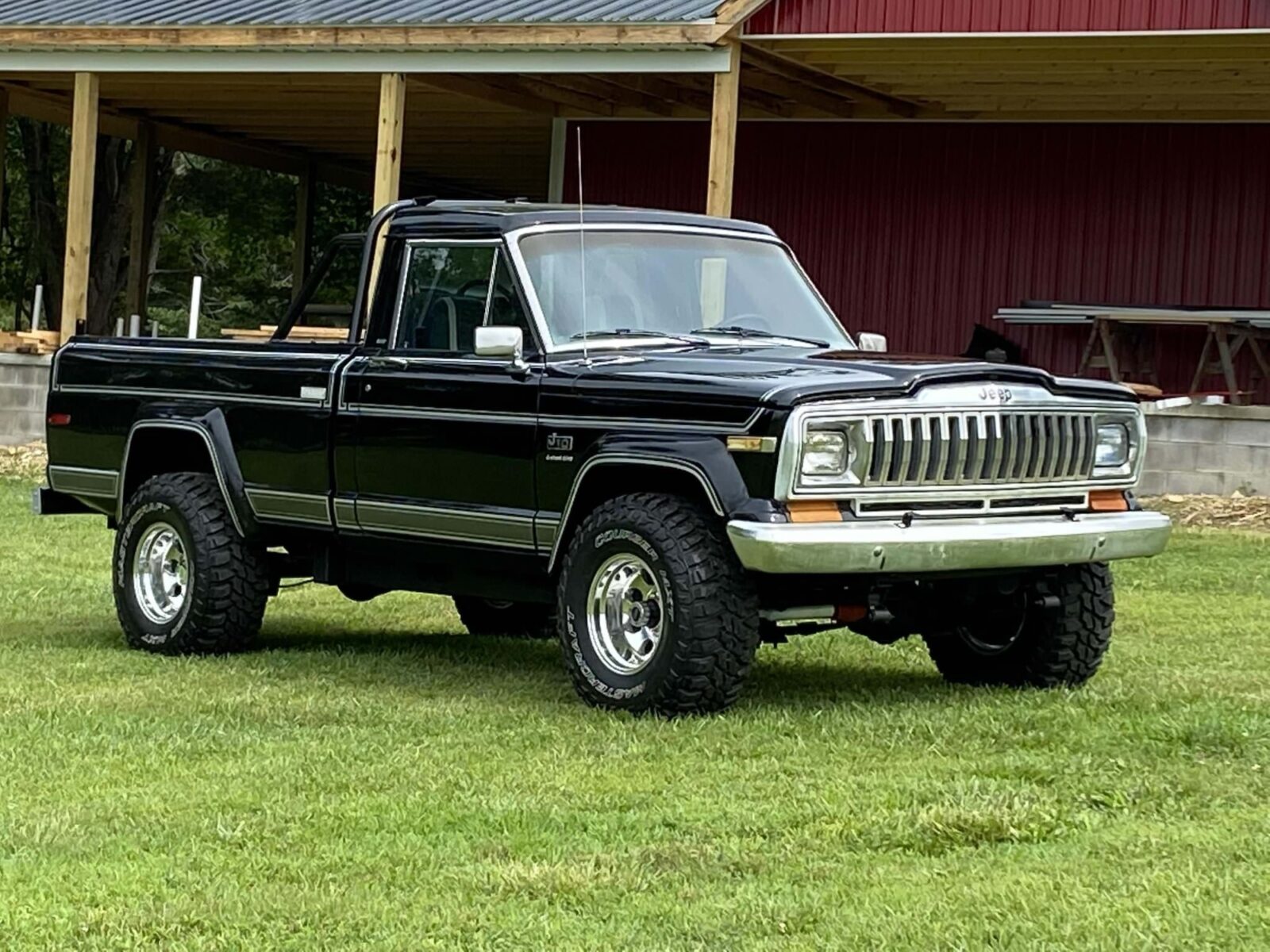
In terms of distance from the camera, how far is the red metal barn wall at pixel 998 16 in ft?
56.3

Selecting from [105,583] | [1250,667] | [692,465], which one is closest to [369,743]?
[692,465]

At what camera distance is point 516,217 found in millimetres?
9094

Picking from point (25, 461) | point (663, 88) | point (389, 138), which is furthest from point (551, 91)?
point (25, 461)

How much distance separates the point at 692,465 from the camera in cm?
790

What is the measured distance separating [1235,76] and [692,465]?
43.0 feet

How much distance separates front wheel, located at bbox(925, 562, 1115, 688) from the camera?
8859 mm

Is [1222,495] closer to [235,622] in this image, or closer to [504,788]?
[235,622]

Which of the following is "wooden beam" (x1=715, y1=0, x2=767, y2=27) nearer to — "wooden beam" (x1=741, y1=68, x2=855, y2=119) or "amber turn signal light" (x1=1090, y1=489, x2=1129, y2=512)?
"wooden beam" (x1=741, y1=68, x2=855, y2=119)

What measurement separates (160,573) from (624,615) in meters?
2.97

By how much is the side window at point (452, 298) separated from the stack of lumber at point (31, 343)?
13.4 m

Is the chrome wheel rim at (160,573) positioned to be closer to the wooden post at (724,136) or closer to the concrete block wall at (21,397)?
→ the wooden post at (724,136)

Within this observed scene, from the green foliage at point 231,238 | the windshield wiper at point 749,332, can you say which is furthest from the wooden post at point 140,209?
the windshield wiper at point 749,332

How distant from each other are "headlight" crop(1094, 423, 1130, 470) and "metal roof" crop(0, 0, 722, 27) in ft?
32.5

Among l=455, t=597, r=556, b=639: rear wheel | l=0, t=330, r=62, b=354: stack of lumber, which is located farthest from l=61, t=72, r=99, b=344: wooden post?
l=455, t=597, r=556, b=639: rear wheel
